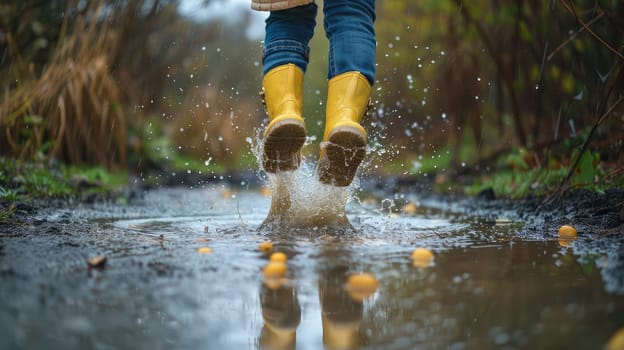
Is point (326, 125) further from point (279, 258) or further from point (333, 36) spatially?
point (279, 258)

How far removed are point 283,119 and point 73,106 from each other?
2.78 metres

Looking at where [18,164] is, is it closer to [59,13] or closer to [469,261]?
[59,13]

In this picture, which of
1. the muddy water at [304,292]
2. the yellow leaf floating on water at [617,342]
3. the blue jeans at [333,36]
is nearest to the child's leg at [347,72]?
the blue jeans at [333,36]

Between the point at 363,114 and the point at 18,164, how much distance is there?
2.12 m

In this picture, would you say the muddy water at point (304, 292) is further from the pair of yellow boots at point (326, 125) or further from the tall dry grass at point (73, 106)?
the tall dry grass at point (73, 106)

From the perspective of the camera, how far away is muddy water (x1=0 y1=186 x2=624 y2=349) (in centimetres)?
118

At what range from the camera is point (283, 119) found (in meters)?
2.29

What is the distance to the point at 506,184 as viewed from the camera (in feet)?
14.2

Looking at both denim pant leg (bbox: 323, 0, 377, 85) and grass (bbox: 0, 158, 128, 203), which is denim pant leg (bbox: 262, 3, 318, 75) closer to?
denim pant leg (bbox: 323, 0, 377, 85)

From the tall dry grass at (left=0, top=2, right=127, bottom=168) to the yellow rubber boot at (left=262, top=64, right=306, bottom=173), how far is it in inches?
77.7

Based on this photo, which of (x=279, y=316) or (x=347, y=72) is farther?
(x=347, y=72)

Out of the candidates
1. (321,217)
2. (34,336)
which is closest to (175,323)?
(34,336)

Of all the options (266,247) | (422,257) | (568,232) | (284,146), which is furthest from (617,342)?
(284,146)

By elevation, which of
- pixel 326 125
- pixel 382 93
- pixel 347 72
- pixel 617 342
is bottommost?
pixel 617 342
